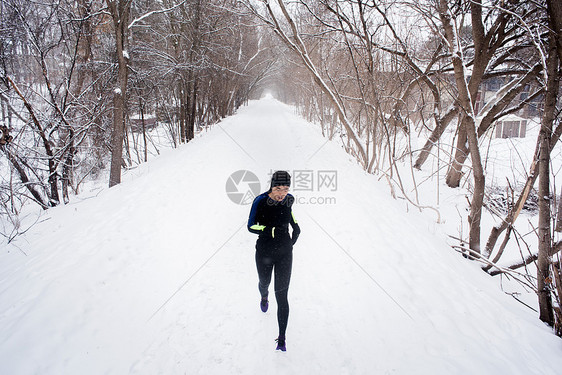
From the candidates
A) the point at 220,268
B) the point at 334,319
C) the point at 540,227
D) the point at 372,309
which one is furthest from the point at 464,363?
the point at 220,268

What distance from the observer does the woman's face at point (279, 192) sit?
2607 mm

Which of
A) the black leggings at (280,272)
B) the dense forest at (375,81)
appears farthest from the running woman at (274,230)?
the dense forest at (375,81)

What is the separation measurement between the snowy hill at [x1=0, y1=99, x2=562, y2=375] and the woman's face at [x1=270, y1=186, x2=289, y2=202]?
5.20 ft

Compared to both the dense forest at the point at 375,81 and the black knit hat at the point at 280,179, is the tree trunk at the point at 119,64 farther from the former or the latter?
the black knit hat at the point at 280,179

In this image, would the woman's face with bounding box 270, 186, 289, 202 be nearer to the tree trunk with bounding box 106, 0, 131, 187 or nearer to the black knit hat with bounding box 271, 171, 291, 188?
the black knit hat with bounding box 271, 171, 291, 188

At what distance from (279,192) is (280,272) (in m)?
0.88

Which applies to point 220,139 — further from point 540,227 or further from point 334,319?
point 540,227

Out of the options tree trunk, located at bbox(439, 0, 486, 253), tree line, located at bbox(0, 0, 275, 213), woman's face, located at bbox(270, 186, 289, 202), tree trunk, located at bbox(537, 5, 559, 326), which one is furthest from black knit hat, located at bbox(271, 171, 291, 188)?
tree line, located at bbox(0, 0, 275, 213)

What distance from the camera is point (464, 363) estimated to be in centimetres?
235

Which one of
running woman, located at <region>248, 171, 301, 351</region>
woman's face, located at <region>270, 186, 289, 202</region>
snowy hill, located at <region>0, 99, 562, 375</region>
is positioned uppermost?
woman's face, located at <region>270, 186, 289, 202</region>

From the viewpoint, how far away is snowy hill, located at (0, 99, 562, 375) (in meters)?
2.51

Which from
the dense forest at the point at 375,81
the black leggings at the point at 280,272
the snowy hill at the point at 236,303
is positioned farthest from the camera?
the dense forest at the point at 375,81

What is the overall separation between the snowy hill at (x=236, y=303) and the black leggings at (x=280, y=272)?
0.43 metres

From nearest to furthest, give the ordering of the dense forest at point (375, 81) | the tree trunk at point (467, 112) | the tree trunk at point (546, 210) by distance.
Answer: the tree trunk at point (546, 210) < the dense forest at point (375, 81) < the tree trunk at point (467, 112)
